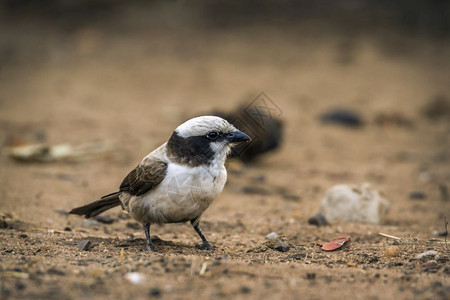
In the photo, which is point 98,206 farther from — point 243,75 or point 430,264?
point 243,75

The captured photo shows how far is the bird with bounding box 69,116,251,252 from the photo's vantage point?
4.60 meters

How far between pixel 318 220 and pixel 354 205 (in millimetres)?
420

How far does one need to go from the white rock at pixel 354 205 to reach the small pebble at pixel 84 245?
102 inches

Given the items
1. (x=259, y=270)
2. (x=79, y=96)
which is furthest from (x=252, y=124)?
(x=79, y=96)

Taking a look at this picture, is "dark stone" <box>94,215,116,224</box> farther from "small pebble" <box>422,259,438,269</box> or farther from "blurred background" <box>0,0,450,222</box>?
"small pebble" <box>422,259,438,269</box>

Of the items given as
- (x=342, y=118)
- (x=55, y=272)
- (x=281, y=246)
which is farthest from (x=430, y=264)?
(x=342, y=118)

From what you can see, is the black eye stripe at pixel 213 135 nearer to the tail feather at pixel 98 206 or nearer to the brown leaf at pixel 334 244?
the tail feather at pixel 98 206

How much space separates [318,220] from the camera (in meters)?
6.04

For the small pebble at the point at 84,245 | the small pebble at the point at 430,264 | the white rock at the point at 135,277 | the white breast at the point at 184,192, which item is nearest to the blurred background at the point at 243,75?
the small pebble at the point at 84,245

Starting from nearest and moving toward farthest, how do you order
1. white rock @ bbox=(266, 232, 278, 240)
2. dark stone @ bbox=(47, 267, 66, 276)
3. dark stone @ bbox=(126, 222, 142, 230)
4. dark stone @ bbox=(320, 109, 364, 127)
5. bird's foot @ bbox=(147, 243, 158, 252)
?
dark stone @ bbox=(47, 267, 66, 276)
bird's foot @ bbox=(147, 243, 158, 252)
white rock @ bbox=(266, 232, 278, 240)
dark stone @ bbox=(126, 222, 142, 230)
dark stone @ bbox=(320, 109, 364, 127)

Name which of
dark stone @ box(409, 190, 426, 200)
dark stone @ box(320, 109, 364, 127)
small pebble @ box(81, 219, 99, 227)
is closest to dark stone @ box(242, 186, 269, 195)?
dark stone @ box(409, 190, 426, 200)

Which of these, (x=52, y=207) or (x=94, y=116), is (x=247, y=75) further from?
(x=52, y=207)

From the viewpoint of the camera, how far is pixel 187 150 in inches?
185

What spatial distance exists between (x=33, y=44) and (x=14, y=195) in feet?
32.6
